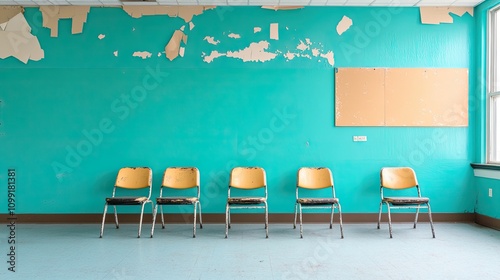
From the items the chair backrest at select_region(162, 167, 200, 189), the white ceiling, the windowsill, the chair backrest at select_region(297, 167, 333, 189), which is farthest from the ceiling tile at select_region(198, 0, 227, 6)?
the windowsill

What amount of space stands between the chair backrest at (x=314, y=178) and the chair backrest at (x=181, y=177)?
1363 mm

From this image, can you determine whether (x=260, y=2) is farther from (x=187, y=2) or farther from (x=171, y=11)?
(x=171, y=11)

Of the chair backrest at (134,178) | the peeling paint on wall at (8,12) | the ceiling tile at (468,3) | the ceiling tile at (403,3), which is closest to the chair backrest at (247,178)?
the chair backrest at (134,178)

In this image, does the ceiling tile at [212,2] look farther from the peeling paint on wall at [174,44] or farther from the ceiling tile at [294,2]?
the ceiling tile at [294,2]

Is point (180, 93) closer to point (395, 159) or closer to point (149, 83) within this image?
point (149, 83)

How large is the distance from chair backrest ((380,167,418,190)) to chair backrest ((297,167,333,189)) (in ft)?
2.33

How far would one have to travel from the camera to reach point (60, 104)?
542cm

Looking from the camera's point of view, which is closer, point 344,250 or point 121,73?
point 344,250

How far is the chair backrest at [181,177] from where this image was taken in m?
5.22

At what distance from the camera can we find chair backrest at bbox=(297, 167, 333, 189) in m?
5.18

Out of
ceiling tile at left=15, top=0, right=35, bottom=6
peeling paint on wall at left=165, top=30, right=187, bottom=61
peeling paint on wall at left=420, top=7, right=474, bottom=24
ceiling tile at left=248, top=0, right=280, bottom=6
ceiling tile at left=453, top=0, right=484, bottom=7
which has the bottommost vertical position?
peeling paint on wall at left=165, top=30, right=187, bottom=61

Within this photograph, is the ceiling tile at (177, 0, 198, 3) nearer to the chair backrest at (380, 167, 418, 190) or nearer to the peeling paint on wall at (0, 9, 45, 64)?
the peeling paint on wall at (0, 9, 45, 64)

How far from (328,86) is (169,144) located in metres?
2.33

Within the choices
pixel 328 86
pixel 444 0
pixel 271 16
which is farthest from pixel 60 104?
pixel 444 0
